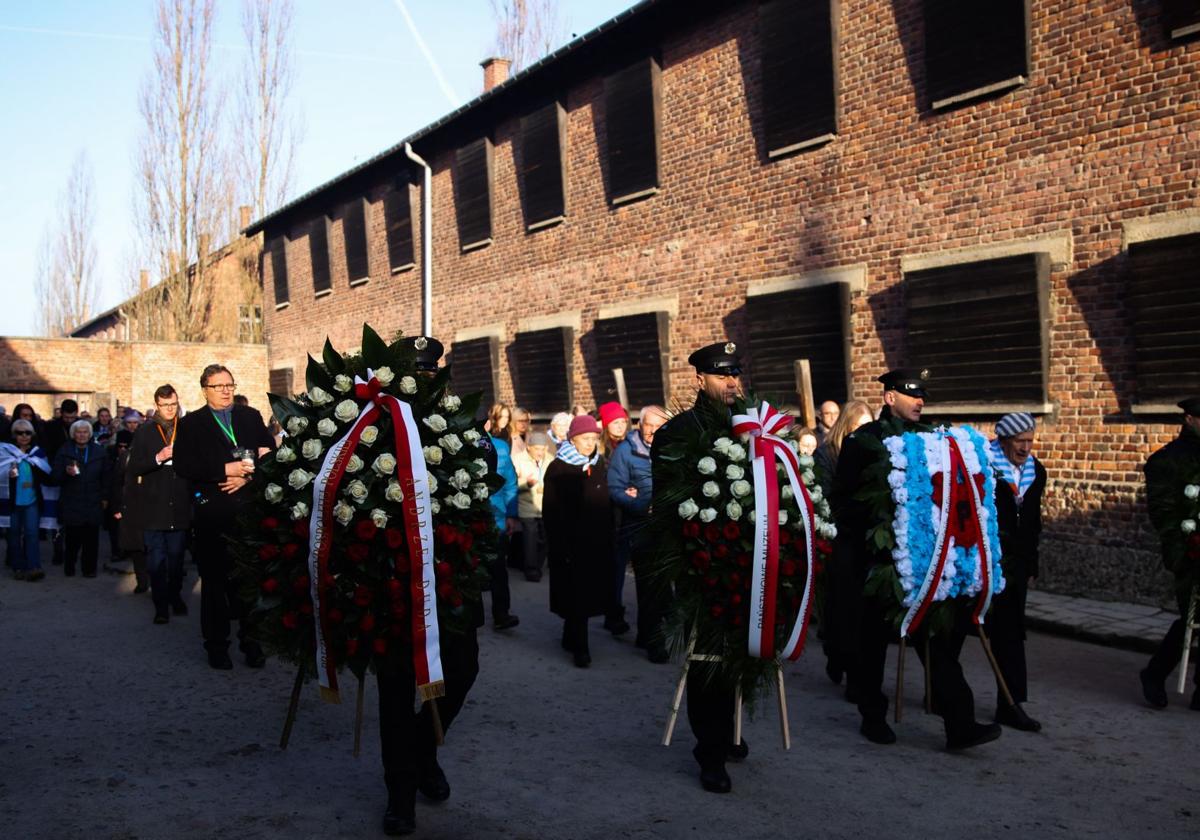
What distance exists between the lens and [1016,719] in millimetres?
6602

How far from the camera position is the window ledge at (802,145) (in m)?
13.7

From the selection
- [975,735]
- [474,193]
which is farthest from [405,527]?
[474,193]

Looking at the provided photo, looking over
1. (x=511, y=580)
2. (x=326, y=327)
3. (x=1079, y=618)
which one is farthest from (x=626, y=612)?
(x=326, y=327)

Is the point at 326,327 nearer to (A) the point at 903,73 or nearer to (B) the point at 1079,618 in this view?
(A) the point at 903,73

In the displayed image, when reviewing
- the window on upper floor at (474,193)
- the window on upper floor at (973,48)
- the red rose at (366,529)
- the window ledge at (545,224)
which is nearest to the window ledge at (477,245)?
the window on upper floor at (474,193)

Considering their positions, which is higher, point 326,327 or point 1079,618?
point 326,327

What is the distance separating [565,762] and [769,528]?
5.22 feet

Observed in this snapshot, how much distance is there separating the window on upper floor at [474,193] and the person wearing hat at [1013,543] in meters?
15.3

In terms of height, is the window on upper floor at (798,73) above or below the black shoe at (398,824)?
above

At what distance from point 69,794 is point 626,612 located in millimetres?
6016

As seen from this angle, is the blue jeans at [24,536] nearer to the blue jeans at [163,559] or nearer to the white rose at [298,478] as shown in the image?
the blue jeans at [163,559]

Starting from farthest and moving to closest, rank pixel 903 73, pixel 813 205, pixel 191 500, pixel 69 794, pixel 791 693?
pixel 813 205 → pixel 903 73 → pixel 191 500 → pixel 791 693 → pixel 69 794

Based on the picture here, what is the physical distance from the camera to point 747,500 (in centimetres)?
566

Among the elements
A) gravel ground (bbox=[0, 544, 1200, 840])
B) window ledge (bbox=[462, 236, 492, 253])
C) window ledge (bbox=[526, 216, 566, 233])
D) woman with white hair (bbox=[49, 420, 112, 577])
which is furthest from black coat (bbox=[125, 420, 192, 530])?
window ledge (bbox=[462, 236, 492, 253])
